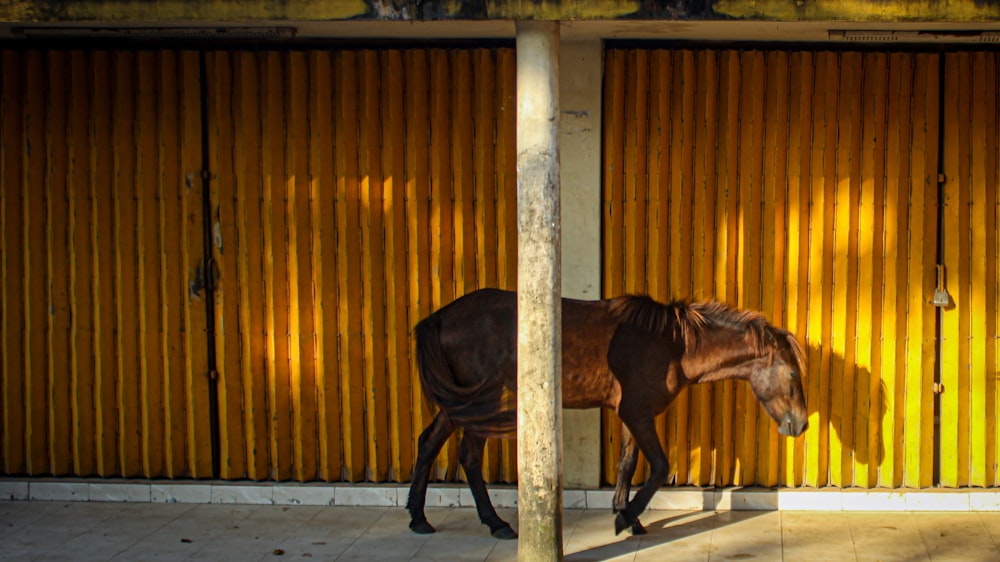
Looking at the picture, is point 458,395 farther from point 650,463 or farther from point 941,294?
point 941,294

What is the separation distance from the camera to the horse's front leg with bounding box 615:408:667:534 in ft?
27.0

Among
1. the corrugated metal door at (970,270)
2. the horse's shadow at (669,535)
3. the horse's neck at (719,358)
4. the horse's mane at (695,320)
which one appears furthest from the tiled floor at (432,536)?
the horse's mane at (695,320)

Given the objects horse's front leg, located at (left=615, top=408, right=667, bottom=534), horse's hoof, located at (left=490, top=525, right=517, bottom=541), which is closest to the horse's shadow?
horse's front leg, located at (left=615, top=408, right=667, bottom=534)

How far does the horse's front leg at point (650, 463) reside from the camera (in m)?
8.23

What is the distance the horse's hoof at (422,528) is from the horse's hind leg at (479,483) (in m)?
0.34

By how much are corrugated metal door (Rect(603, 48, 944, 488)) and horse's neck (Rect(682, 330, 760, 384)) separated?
0.69m

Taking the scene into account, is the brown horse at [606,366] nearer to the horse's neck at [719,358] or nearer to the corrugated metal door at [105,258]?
the horse's neck at [719,358]

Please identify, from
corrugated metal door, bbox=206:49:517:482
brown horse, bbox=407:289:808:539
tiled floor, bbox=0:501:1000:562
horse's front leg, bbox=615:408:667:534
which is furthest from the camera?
corrugated metal door, bbox=206:49:517:482

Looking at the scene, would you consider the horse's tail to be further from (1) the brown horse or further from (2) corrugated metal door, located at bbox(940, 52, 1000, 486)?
Answer: (2) corrugated metal door, located at bbox(940, 52, 1000, 486)

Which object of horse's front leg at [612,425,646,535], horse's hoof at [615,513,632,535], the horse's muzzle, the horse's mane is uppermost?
the horse's mane

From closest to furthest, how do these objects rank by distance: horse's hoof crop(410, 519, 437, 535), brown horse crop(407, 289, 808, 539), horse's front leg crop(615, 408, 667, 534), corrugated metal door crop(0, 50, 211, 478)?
horse's front leg crop(615, 408, 667, 534)
brown horse crop(407, 289, 808, 539)
horse's hoof crop(410, 519, 437, 535)
corrugated metal door crop(0, 50, 211, 478)

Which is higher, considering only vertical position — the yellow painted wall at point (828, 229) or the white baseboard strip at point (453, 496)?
the yellow painted wall at point (828, 229)

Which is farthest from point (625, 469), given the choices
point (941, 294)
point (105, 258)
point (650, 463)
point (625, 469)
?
point (105, 258)

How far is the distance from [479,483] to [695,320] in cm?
179
